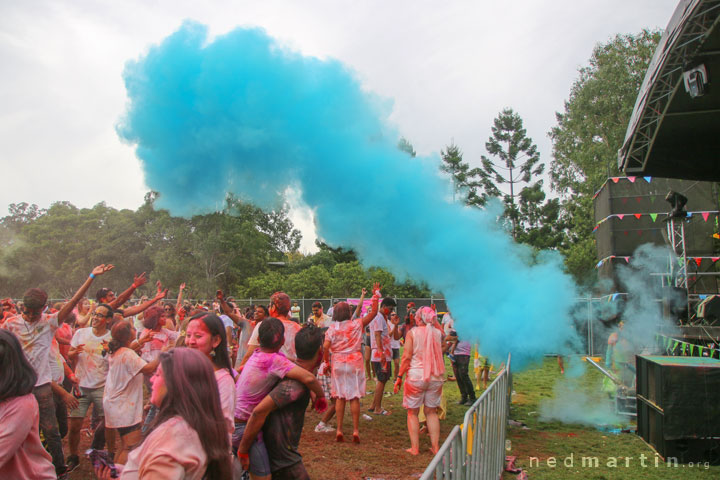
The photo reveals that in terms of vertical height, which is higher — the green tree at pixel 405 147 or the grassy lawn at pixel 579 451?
the green tree at pixel 405 147

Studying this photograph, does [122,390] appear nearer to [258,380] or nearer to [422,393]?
[258,380]

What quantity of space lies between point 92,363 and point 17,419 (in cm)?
320

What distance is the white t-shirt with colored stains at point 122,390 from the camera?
4.75m

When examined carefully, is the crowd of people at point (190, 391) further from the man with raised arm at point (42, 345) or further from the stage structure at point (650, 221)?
the stage structure at point (650, 221)

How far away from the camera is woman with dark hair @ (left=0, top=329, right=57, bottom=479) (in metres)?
2.59

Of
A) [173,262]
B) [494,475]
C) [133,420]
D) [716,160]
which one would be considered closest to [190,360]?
[133,420]

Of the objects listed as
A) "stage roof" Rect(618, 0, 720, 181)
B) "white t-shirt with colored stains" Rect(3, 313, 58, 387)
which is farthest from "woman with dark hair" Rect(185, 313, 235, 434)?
"stage roof" Rect(618, 0, 720, 181)

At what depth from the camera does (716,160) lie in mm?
11625

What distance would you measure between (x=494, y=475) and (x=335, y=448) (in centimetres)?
250

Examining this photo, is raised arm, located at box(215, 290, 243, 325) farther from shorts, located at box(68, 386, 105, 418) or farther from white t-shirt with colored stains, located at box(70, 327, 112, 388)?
shorts, located at box(68, 386, 105, 418)

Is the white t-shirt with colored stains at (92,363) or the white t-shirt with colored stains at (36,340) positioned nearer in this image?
the white t-shirt with colored stains at (36,340)

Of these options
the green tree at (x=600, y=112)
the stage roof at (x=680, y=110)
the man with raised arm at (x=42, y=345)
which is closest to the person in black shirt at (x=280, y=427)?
the man with raised arm at (x=42, y=345)

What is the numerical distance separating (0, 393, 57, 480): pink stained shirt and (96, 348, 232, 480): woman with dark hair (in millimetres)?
919

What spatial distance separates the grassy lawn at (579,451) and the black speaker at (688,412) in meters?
0.20
